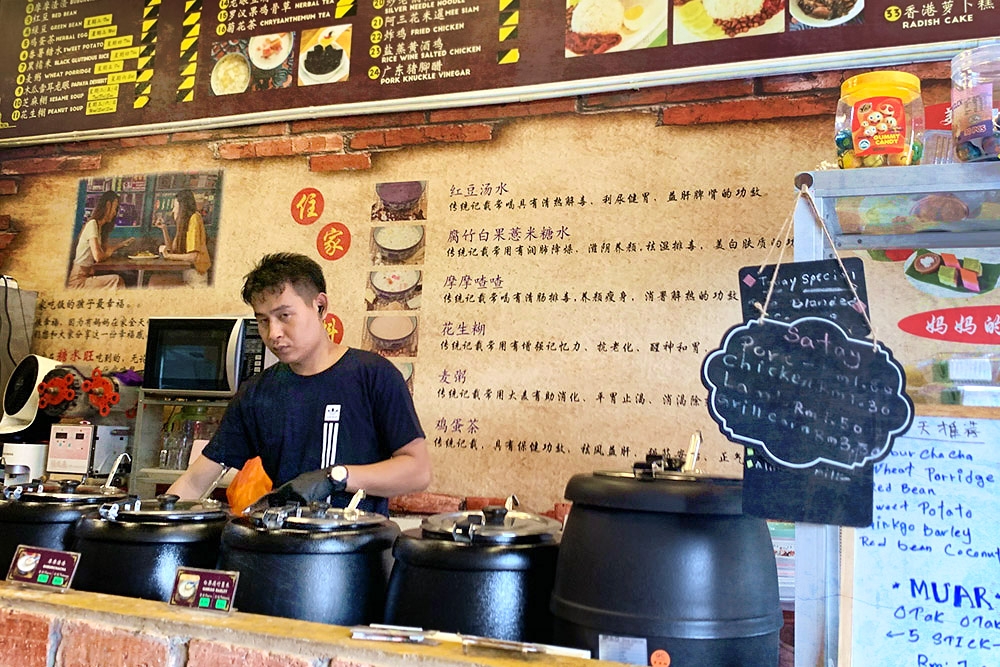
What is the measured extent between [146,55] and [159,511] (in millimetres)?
3336

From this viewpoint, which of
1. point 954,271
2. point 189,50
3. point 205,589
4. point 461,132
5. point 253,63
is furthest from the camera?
point 189,50

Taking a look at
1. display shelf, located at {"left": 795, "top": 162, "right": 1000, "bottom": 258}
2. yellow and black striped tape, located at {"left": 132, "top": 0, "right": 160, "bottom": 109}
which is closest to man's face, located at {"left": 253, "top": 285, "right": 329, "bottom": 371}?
display shelf, located at {"left": 795, "top": 162, "right": 1000, "bottom": 258}

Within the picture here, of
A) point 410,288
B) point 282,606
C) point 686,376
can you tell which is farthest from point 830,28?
point 282,606

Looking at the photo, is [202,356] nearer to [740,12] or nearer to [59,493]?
[59,493]

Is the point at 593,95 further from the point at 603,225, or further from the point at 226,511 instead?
the point at 226,511

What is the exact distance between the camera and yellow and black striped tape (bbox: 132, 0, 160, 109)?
3.97 meters

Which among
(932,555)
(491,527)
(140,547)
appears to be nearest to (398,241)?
(140,547)

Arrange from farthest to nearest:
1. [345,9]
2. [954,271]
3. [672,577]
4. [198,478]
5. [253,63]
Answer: [253,63] < [345,9] < [954,271] < [198,478] < [672,577]

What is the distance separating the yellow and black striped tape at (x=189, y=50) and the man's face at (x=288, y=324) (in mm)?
1968

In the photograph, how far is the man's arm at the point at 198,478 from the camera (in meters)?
2.28

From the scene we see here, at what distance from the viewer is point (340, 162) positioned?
11.7 feet

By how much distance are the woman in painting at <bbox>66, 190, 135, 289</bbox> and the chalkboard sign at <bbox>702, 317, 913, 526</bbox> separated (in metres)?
3.55

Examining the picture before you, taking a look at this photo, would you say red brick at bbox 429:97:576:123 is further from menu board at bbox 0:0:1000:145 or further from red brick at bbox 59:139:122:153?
red brick at bbox 59:139:122:153

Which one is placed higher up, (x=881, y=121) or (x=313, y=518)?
(x=881, y=121)
